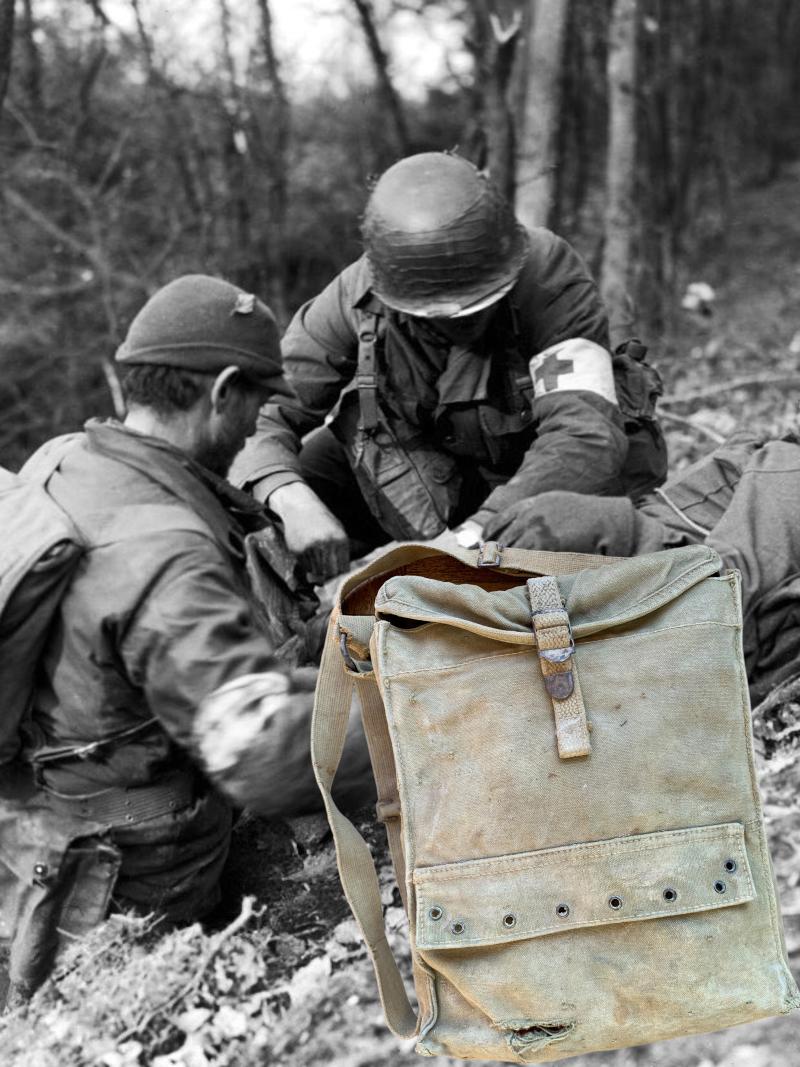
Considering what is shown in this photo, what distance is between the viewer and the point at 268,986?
2.75 metres

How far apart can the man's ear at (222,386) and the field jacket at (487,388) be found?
94 cm

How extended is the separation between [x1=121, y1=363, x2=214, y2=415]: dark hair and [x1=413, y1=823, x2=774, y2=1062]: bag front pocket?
57.1 inches

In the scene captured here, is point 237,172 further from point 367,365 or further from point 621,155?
point 367,365

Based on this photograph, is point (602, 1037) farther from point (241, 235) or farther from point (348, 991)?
point (241, 235)

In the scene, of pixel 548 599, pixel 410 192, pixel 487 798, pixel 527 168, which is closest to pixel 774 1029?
pixel 487 798

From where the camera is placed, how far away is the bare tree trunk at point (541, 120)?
6672 mm

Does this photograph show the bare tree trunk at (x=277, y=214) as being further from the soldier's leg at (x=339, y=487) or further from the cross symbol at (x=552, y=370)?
the cross symbol at (x=552, y=370)

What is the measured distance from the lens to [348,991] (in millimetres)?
2650

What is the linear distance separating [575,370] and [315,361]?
41.9 inches

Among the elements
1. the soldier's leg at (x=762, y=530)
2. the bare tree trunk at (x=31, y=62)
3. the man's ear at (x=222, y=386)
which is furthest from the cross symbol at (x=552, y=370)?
the bare tree trunk at (x=31, y=62)

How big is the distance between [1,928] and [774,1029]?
205 centimetres

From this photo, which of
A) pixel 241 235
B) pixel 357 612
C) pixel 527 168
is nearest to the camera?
pixel 357 612

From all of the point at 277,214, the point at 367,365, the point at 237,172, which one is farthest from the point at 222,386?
the point at 237,172

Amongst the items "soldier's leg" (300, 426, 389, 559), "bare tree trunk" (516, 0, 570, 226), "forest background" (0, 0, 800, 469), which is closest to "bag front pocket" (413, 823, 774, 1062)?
"soldier's leg" (300, 426, 389, 559)
